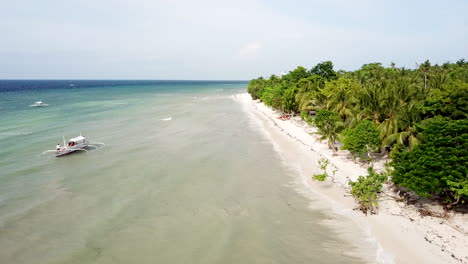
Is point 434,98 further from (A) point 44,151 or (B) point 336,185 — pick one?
(A) point 44,151

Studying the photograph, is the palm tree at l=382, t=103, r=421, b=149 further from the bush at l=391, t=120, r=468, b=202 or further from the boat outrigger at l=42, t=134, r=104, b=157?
the boat outrigger at l=42, t=134, r=104, b=157

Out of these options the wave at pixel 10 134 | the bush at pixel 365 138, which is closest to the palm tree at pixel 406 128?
the bush at pixel 365 138

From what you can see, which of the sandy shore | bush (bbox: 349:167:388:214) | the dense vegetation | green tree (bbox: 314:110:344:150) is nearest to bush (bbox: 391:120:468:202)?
the dense vegetation

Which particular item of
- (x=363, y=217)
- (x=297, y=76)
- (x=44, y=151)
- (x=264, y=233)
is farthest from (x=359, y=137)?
(x=297, y=76)

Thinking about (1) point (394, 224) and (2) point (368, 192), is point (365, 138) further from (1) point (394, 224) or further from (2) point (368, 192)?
(1) point (394, 224)

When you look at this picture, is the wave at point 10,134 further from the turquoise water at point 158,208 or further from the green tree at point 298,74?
the green tree at point 298,74

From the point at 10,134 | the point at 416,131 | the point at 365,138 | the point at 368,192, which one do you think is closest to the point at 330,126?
the point at 365,138
